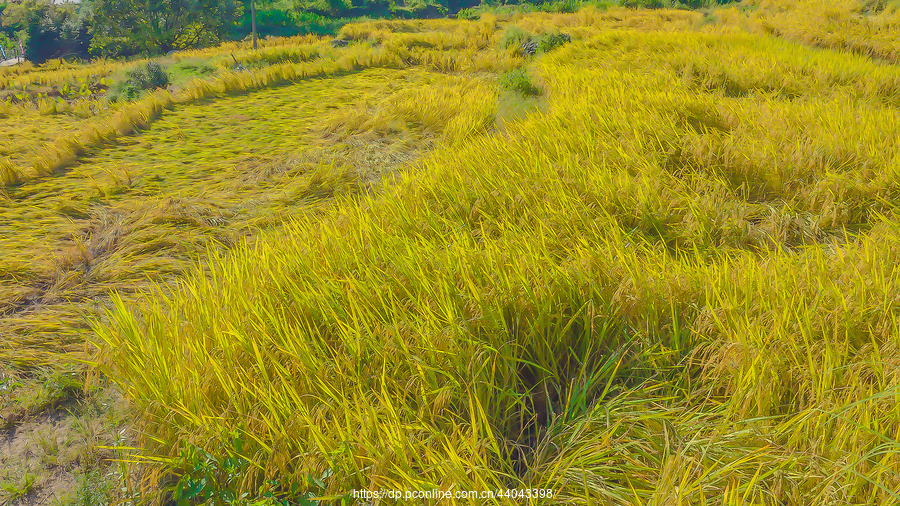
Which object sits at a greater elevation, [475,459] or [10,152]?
[10,152]

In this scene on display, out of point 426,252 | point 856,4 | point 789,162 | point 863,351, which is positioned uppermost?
point 856,4

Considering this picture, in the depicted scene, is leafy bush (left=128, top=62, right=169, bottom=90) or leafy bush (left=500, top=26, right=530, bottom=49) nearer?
leafy bush (left=128, top=62, right=169, bottom=90)

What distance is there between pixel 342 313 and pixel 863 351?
143 cm

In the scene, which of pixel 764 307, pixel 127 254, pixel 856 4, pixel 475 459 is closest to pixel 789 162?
pixel 764 307

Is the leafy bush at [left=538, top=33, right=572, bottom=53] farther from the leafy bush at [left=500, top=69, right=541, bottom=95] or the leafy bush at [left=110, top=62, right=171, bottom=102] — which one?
the leafy bush at [left=110, top=62, right=171, bottom=102]

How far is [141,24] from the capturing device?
21.3 metres

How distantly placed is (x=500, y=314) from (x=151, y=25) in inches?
1071

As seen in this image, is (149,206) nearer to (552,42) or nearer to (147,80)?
(147,80)

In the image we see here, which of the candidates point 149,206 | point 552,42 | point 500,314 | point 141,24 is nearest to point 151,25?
point 141,24

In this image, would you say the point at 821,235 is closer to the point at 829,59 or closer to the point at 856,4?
the point at 829,59

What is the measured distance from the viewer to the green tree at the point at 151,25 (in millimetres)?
21078

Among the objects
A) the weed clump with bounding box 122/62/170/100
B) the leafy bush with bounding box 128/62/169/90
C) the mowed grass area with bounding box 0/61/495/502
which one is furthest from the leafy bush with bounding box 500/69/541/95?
the leafy bush with bounding box 128/62/169/90

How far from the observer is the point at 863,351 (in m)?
1.15

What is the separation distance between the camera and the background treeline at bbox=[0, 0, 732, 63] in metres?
21.2
